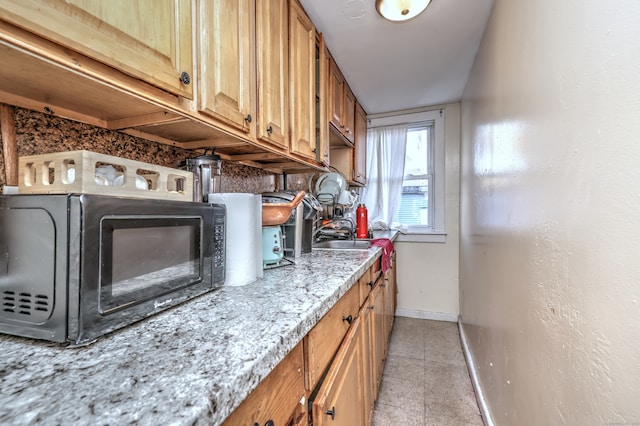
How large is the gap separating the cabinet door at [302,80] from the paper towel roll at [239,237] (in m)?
0.61

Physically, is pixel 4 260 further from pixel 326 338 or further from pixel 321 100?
pixel 321 100

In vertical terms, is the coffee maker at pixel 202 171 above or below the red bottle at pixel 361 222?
above

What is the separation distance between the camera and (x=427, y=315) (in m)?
2.95

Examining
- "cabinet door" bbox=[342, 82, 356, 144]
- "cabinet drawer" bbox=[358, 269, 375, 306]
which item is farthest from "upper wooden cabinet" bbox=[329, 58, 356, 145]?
"cabinet drawer" bbox=[358, 269, 375, 306]

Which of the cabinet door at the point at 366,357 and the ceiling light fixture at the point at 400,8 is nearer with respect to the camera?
the cabinet door at the point at 366,357

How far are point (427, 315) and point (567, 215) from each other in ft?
8.52

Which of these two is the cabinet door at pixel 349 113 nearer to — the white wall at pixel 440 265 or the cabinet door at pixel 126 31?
the white wall at pixel 440 265

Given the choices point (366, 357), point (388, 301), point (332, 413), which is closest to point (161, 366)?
point (332, 413)

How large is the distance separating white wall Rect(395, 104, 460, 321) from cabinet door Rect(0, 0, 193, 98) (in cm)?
275

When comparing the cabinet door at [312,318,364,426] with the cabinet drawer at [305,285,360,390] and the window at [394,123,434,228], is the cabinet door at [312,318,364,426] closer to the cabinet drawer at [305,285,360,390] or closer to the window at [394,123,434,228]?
the cabinet drawer at [305,285,360,390]

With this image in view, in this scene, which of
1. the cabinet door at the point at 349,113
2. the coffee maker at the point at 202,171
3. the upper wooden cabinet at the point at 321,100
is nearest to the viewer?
the coffee maker at the point at 202,171

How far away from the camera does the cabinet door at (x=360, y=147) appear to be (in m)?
2.68

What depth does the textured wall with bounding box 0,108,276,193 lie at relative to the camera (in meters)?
0.69

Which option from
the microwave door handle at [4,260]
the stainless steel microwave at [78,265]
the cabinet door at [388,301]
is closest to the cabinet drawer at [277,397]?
the stainless steel microwave at [78,265]
